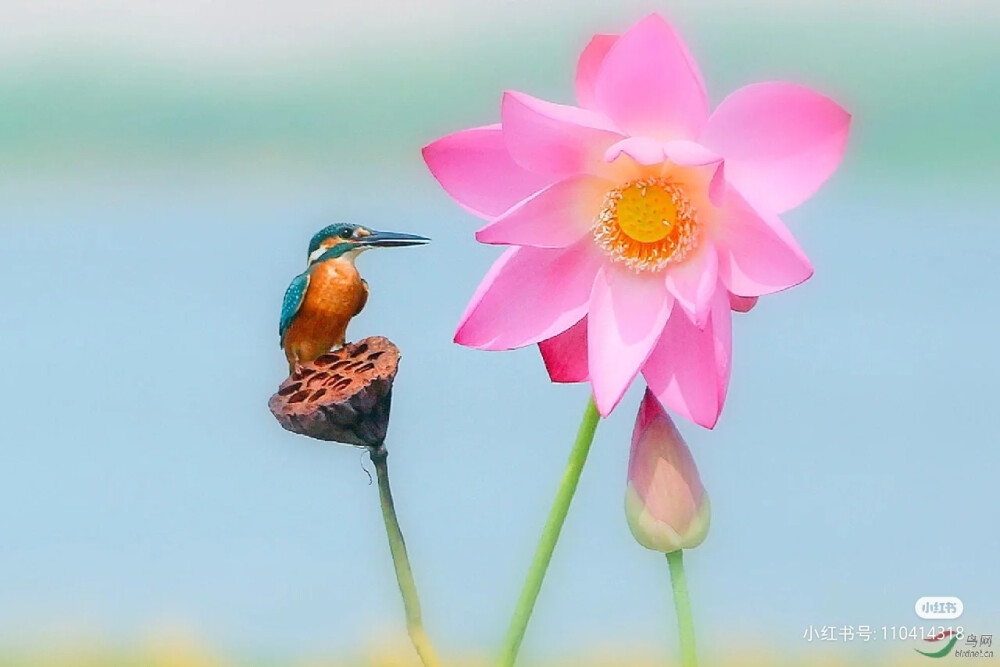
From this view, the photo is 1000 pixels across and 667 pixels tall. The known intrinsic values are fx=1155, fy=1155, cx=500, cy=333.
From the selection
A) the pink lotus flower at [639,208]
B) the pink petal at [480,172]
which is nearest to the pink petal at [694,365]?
the pink lotus flower at [639,208]

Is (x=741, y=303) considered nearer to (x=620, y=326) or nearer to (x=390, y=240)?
(x=620, y=326)

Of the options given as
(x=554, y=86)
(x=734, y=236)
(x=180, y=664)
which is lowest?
(x=180, y=664)

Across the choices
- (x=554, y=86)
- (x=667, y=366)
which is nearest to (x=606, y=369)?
(x=667, y=366)

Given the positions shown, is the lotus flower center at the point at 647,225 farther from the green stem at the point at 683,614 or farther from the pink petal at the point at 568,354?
the green stem at the point at 683,614

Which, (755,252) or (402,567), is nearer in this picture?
(755,252)

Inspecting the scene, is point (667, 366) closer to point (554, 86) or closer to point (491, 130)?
point (491, 130)

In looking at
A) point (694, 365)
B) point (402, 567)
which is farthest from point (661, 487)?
point (402, 567)

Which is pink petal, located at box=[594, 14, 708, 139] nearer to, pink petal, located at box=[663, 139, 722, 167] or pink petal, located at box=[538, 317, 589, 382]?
pink petal, located at box=[663, 139, 722, 167]

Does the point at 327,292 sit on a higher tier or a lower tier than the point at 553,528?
higher
